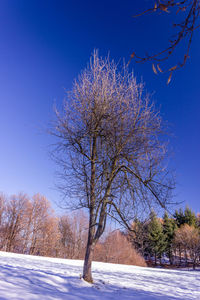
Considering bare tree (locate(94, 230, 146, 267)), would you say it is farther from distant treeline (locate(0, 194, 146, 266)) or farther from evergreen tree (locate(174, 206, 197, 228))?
evergreen tree (locate(174, 206, 197, 228))

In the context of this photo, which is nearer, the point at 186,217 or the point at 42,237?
the point at 42,237

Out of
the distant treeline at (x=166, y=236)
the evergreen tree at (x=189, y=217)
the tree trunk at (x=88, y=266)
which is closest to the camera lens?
the tree trunk at (x=88, y=266)

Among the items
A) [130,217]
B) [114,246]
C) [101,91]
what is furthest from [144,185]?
[114,246]

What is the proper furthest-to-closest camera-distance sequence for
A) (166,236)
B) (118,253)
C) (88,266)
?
(166,236) → (118,253) → (88,266)

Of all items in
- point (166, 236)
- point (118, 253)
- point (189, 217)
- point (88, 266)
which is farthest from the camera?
point (189, 217)

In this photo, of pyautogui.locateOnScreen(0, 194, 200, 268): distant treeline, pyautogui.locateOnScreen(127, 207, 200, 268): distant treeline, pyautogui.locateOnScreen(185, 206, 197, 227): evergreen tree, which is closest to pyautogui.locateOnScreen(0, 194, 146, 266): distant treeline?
pyautogui.locateOnScreen(0, 194, 200, 268): distant treeline

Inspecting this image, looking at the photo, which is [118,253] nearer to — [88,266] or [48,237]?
[48,237]

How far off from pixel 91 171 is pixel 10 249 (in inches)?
1010

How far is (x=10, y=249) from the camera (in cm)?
2469

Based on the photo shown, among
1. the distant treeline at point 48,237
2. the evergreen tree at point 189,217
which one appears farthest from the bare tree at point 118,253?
the evergreen tree at point 189,217

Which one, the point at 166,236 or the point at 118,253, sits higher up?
the point at 166,236

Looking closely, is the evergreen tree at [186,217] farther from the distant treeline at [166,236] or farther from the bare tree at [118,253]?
the bare tree at [118,253]

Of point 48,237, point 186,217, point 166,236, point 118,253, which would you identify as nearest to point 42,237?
point 48,237

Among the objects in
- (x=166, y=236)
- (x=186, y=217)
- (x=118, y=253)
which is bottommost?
(x=118, y=253)
